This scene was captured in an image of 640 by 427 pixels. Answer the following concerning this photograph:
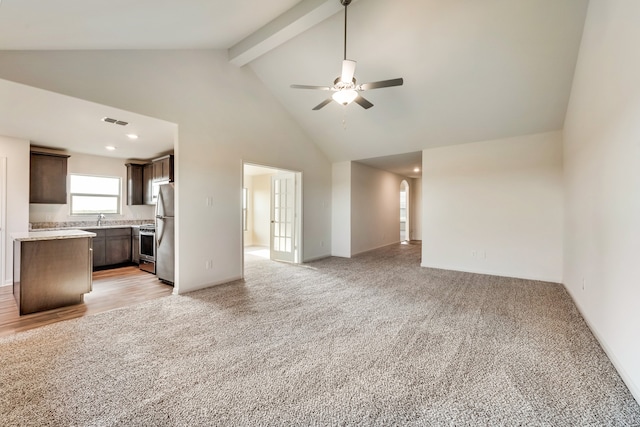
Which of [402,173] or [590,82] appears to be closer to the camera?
[590,82]

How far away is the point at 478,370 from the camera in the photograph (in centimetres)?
203

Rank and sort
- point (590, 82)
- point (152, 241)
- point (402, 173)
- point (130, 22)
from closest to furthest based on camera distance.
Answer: point (130, 22) < point (590, 82) < point (152, 241) < point (402, 173)

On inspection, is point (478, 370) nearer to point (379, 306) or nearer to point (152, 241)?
point (379, 306)

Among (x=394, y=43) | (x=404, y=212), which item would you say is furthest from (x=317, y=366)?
(x=404, y=212)

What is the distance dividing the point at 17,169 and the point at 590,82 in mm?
8067

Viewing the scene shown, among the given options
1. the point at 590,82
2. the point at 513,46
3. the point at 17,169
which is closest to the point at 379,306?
the point at 590,82

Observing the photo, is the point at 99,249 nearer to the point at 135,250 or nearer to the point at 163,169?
the point at 135,250

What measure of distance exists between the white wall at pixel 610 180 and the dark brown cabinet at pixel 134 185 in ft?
25.1

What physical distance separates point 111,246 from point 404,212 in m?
9.03

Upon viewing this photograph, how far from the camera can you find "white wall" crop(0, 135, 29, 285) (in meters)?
4.24

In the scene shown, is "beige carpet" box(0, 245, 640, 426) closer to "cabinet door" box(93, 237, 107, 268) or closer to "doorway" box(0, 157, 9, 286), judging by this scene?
"doorway" box(0, 157, 9, 286)

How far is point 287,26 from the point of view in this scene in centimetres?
323

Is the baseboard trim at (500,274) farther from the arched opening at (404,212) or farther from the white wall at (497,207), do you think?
the arched opening at (404,212)

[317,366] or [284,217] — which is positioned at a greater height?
[284,217]
